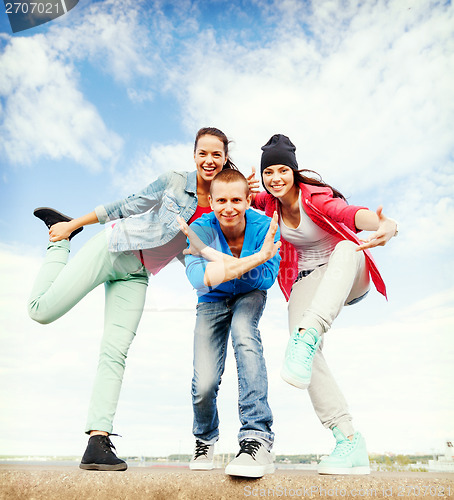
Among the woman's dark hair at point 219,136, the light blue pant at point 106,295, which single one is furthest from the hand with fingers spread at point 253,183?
the light blue pant at point 106,295

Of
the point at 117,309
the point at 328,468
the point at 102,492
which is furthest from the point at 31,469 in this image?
the point at 328,468

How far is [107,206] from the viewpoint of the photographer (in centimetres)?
256

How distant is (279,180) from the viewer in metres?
2.49

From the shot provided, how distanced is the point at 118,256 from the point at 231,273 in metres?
0.76

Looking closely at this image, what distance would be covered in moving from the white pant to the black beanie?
21.4 inches

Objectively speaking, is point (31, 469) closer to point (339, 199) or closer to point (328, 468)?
point (328, 468)

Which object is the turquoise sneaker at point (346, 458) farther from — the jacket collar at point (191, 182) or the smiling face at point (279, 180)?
the jacket collar at point (191, 182)

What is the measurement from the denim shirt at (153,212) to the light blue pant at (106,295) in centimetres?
10

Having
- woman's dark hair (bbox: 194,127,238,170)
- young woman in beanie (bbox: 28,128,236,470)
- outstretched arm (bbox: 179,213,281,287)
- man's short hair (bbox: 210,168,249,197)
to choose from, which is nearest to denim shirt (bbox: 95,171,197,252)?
young woman in beanie (bbox: 28,128,236,470)

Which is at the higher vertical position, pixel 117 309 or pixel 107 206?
pixel 107 206

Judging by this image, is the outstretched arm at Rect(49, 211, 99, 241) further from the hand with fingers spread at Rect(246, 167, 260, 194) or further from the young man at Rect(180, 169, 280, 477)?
the hand with fingers spread at Rect(246, 167, 260, 194)

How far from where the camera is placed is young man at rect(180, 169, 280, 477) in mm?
1982

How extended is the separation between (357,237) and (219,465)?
4.36ft

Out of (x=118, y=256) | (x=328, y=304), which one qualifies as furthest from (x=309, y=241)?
(x=118, y=256)
